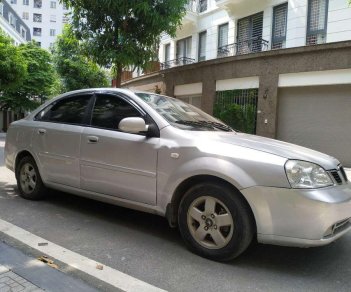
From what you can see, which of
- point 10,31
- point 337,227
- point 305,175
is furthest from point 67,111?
point 10,31

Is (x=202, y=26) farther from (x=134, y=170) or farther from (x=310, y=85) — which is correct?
(x=134, y=170)

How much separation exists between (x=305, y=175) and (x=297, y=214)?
13.5 inches

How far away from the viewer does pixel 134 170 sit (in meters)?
4.29

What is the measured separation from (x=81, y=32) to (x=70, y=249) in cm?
1184

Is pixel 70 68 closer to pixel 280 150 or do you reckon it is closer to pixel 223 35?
pixel 223 35

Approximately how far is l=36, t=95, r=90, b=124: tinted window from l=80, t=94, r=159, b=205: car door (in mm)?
258

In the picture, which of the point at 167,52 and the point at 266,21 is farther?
the point at 167,52

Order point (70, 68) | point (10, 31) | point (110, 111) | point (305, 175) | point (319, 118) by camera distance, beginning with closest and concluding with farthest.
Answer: point (305, 175), point (110, 111), point (319, 118), point (70, 68), point (10, 31)

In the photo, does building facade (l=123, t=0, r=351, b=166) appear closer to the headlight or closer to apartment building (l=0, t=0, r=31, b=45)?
the headlight

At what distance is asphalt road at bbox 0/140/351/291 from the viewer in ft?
10.9

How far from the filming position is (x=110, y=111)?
15.9 ft

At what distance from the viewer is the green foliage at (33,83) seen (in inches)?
1403

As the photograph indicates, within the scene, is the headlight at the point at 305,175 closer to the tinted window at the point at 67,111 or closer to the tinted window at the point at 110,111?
the tinted window at the point at 110,111

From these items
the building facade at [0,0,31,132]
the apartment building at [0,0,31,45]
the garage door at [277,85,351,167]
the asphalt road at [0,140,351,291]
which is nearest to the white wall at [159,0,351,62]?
the garage door at [277,85,351,167]
